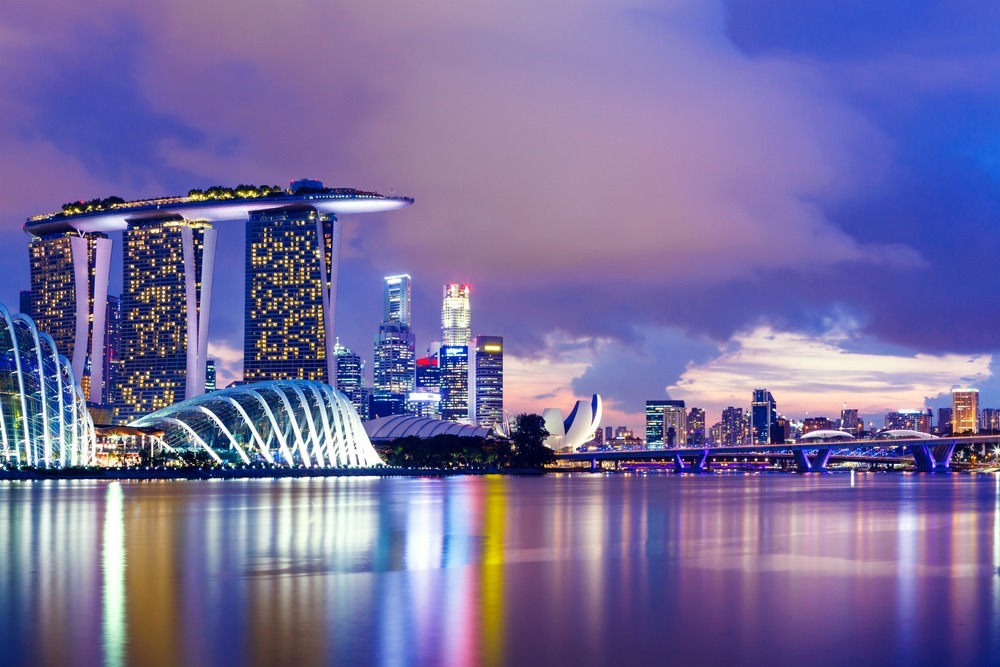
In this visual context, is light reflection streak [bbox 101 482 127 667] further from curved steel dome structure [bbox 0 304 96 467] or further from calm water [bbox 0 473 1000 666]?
curved steel dome structure [bbox 0 304 96 467]

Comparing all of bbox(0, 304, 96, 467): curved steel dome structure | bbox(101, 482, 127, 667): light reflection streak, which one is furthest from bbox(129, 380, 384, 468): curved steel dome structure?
bbox(101, 482, 127, 667): light reflection streak

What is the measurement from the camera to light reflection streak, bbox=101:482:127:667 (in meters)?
17.6

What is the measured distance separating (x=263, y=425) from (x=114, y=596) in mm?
134247

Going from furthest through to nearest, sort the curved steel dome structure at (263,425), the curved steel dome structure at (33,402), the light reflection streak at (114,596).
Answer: the curved steel dome structure at (263,425), the curved steel dome structure at (33,402), the light reflection streak at (114,596)

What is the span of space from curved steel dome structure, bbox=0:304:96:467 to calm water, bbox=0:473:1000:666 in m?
71.4

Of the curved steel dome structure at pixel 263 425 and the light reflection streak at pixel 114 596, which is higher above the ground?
the curved steel dome structure at pixel 263 425

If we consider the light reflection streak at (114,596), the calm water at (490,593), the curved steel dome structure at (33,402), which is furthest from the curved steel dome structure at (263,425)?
the light reflection streak at (114,596)

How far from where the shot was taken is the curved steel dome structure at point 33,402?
375 feet

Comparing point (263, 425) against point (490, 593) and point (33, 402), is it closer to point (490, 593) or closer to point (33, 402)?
point (33, 402)

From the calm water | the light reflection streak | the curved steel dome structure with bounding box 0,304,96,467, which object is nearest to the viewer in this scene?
the light reflection streak

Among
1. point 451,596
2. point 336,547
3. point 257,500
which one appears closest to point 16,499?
point 257,500

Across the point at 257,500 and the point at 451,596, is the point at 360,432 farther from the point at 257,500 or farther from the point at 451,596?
the point at 451,596

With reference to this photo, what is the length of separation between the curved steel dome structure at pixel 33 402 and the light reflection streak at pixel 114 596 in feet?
251

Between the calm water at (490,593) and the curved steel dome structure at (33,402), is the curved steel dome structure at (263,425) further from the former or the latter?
the calm water at (490,593)
